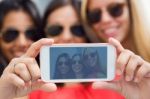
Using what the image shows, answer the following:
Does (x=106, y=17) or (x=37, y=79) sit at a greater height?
(x=106, y=17)

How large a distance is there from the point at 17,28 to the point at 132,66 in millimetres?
608

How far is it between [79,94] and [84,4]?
1.17 feet

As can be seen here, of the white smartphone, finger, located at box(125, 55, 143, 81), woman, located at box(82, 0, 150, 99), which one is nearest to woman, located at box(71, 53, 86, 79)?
the white smartphone

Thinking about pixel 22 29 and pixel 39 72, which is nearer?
pixel 39 72

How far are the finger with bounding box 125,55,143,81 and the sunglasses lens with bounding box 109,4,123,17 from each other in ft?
1.59

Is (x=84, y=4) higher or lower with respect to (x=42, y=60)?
higher

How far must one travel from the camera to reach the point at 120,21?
1.23 meters

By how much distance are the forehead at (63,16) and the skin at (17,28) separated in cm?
9

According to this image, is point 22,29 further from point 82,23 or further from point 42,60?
point 42,60

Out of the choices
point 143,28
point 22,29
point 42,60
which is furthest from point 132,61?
point 22,29

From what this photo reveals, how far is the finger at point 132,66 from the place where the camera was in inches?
29.8

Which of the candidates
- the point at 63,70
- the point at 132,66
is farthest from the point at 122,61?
the point at 63,70

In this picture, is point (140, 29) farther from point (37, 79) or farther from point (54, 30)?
point (37, 79)

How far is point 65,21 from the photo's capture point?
123 centimetres
